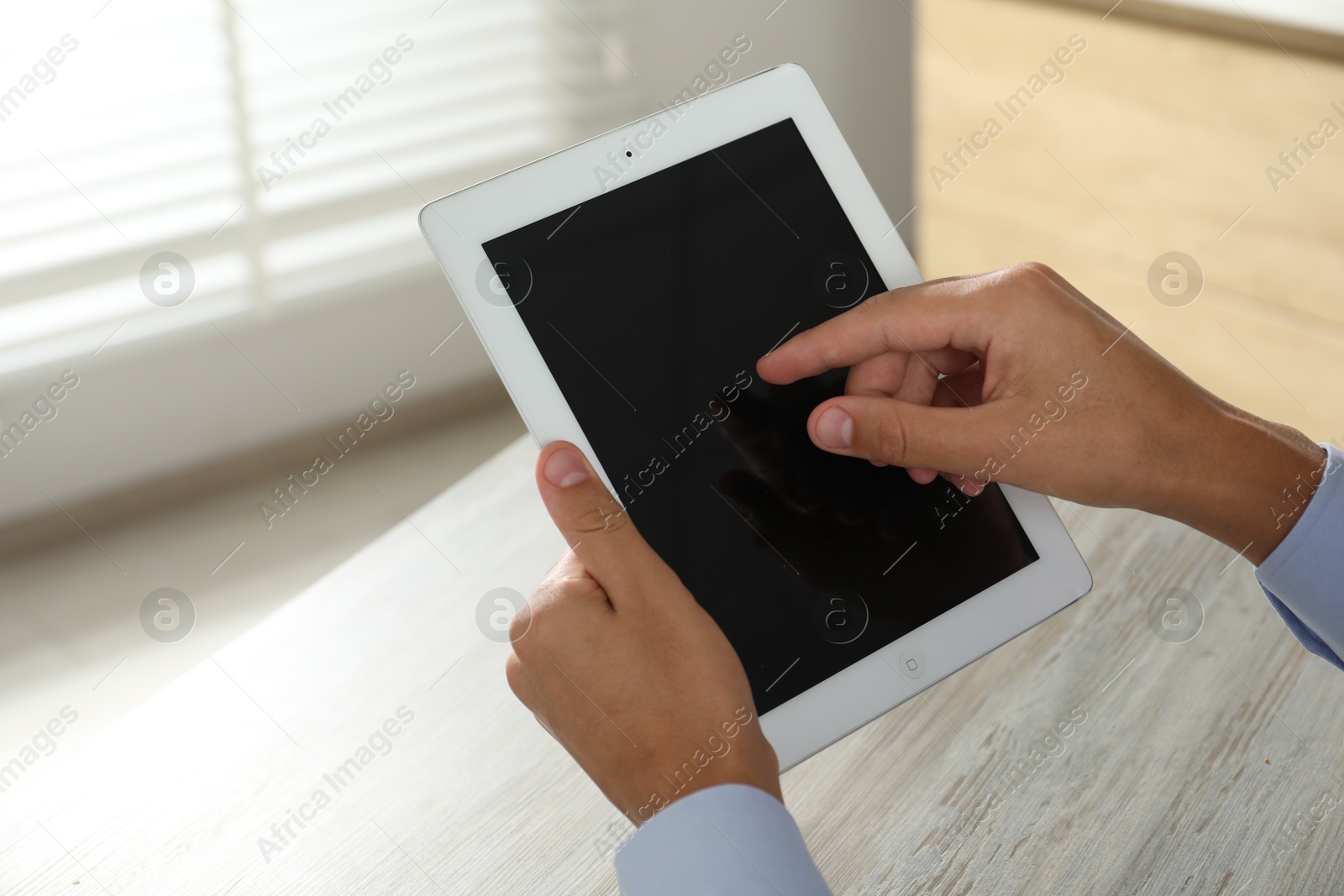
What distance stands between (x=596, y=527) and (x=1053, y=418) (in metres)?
0.34

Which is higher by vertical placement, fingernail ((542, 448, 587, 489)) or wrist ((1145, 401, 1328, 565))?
fingernail ((542, 448, 587, 489))

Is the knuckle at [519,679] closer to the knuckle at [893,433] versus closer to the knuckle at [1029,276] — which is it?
the knuckle at [893,433]

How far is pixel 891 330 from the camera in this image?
0.75 metres

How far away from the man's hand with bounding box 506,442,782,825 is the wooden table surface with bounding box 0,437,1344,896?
16 cm

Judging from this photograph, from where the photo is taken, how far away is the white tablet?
71 centimetres

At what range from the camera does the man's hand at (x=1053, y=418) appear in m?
0.74

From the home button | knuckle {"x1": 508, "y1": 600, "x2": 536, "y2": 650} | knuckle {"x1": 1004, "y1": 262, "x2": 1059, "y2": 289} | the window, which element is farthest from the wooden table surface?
the window

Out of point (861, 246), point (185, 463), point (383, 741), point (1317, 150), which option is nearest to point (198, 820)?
point (383, 741)

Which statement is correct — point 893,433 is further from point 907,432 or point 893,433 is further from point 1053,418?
point 1053,418

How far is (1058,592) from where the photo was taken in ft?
2.58

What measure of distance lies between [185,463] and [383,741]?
1653 millimetres

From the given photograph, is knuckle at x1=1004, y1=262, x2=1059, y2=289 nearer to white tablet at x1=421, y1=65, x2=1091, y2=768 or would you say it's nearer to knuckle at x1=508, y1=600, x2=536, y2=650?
white tablet at x1=421, y1=65, x2=1091, y2=768

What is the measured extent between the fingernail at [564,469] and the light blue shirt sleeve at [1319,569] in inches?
19.2

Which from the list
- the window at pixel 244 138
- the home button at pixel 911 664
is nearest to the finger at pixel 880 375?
the home button at pixel 911 664
